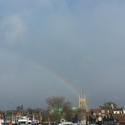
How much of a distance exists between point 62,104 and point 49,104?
5.88 m

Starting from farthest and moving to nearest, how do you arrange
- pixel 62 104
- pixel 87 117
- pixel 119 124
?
pixel 62 104 → pixel 87 117 → pixel 119 124

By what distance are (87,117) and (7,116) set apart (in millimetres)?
39708

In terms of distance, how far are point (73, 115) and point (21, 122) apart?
198 feet

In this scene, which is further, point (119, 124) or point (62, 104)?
point (62, 104)

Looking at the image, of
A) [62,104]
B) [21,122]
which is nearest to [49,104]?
[62,104]

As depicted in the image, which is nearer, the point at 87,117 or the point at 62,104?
the point at 87,117

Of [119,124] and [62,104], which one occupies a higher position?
[62,104]

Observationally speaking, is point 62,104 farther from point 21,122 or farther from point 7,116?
point 21,122

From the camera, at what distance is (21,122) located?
130625 millimetres

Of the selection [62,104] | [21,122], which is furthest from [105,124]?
[62,104]

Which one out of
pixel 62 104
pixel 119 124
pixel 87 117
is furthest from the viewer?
pixel 62 104

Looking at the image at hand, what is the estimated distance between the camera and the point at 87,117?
181250 millimetres

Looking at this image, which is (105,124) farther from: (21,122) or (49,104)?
(49,104)

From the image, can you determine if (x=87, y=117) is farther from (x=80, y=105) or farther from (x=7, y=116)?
(x=7, y=116)
